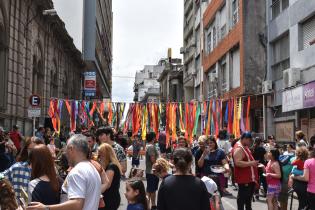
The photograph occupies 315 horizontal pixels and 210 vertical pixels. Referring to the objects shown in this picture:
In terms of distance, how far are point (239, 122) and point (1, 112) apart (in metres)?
9.65

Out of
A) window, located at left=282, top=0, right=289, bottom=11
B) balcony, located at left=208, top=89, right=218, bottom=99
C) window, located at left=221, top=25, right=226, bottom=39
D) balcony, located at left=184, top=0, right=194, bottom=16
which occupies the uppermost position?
balcony, located at left=184, top=0, right=194, bottom=16

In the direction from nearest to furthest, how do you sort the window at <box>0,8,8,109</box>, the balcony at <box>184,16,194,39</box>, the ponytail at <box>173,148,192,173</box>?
the ponytail at <box>173,148,192,173</box> → the window at <box>0,8,8,109</box> → the balcony at <box>184,16,194,39</box>

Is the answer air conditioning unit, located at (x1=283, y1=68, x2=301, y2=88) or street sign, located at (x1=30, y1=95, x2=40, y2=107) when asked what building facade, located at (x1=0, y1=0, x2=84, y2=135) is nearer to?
street sign, located at (x1=30, y1=95, x2=40, y2=107)

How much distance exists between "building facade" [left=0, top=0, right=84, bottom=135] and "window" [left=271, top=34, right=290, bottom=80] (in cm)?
1179

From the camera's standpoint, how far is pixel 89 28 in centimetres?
5884

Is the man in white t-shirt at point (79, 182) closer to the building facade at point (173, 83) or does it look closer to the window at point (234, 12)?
the window at point (234, 12)

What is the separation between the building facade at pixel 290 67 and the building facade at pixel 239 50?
2.03m

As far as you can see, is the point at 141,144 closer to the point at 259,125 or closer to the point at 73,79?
the point at 259,125

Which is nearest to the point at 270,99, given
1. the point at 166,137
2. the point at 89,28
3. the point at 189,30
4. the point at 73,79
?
the point at 166,137

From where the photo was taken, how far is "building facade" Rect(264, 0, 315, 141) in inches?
781

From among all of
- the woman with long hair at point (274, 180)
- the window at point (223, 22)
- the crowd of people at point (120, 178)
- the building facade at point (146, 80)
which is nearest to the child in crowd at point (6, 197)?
the crowd of people at point (120, 178)

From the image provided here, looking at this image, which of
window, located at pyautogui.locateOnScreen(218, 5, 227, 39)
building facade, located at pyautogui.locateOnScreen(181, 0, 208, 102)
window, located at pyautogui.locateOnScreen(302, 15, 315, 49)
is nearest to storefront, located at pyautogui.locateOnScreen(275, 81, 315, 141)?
window, located at pyautogui.locateOnScreen(302, 15, 315, 49)

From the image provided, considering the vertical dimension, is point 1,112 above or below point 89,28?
below

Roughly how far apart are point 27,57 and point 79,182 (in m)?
22.0
